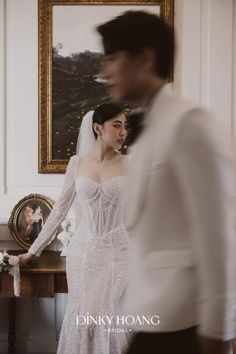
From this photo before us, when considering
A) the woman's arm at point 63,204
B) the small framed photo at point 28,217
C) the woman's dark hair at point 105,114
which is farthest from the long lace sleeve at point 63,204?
the small framed photo at point 28,217

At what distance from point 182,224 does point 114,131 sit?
6.36ft

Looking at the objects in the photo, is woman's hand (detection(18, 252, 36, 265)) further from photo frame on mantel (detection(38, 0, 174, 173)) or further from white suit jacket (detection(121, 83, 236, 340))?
white suit jacket (detection(121, 83, 236, 340))

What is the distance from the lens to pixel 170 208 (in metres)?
1.17

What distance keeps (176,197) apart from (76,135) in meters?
2.95

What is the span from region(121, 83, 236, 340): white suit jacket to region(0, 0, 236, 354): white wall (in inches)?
114

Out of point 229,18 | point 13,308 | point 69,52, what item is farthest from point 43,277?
point 229,18

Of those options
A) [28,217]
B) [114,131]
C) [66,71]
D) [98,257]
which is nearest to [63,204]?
[98,257]

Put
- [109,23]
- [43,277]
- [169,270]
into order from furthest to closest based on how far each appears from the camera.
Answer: [43,277], [109,23], [169,270]

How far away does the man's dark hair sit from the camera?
1256 mm

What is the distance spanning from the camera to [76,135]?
4066 millimetres

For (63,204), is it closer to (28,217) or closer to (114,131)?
(114,131)

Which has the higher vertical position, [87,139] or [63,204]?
[87,139]

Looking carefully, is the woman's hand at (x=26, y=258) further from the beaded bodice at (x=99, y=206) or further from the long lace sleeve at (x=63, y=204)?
the beaded bodice at (x=99, y=206)

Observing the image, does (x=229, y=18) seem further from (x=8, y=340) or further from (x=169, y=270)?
(x=169, y=270)
